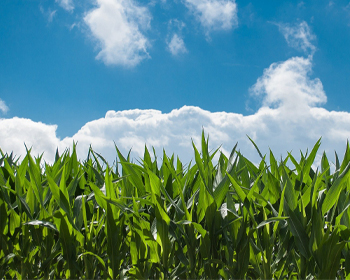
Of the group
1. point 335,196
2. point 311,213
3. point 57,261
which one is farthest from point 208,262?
point 57,261

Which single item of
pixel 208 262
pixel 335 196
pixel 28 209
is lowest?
pixel 208 262

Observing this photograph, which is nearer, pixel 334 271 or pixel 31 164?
pixel 334 271

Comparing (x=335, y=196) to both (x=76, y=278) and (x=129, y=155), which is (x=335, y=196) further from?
(x=129, y=155)

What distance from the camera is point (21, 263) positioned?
5.47 feet

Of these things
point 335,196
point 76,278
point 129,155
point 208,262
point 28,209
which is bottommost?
point 76,278

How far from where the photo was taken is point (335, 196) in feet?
4.51

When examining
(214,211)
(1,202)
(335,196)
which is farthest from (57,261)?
(335,196)

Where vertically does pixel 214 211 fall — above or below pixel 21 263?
above

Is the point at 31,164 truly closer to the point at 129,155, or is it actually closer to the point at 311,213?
the point at 129,155

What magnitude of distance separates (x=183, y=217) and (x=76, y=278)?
668 mm

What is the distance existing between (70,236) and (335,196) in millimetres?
1197

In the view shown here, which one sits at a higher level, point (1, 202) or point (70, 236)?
point (1, 202)

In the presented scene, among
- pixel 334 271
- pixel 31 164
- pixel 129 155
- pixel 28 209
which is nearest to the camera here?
pixel 334 271

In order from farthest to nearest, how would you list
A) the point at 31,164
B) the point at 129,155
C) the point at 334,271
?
the point at 129,155
the point at 31,164
the point at 334,271
